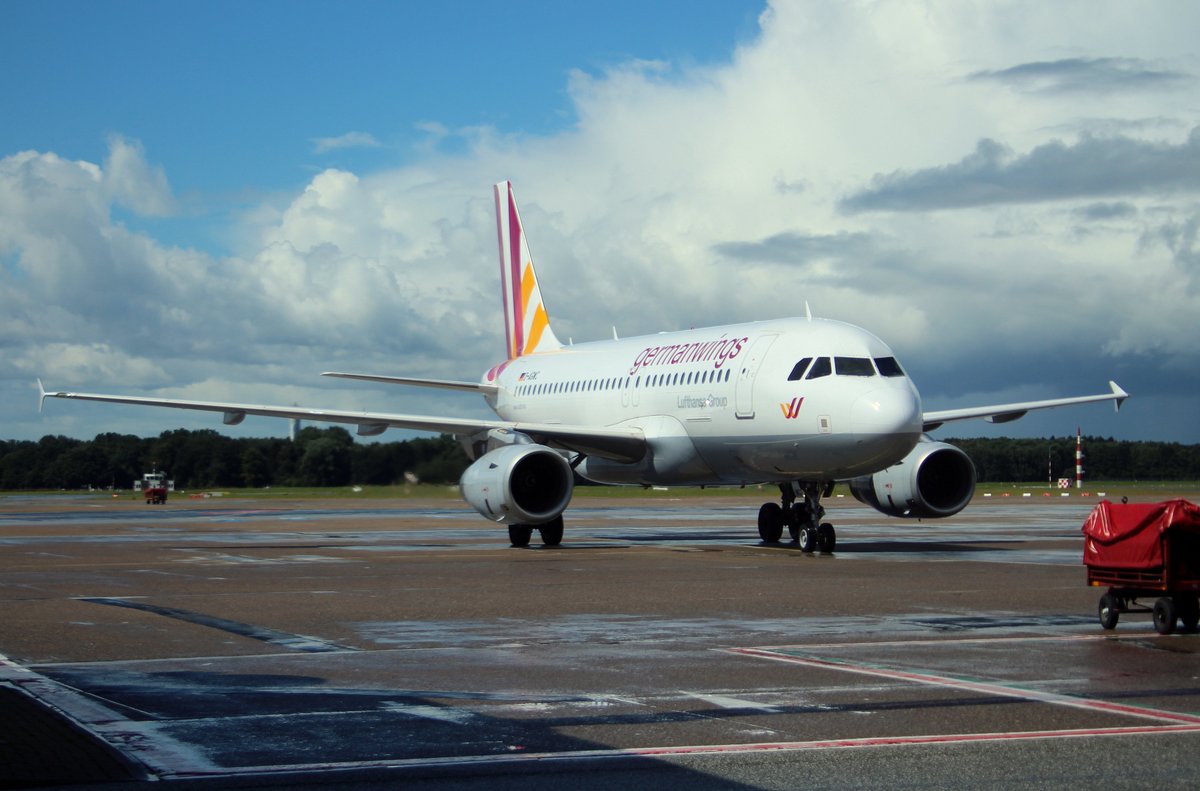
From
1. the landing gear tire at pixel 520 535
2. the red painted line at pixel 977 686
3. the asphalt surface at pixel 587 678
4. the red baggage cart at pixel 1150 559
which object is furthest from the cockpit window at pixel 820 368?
the red painted line at pixel 977 686

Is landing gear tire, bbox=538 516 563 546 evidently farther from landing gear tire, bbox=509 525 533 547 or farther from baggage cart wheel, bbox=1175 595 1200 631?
baggage cart wheel, bbox=1175 595 1200 631

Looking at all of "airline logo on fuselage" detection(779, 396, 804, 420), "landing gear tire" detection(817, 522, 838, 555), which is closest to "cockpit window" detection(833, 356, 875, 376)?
"airline logo on fuselage" detection(779, 396, 804, 420)

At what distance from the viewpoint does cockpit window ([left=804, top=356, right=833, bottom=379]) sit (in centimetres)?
2411

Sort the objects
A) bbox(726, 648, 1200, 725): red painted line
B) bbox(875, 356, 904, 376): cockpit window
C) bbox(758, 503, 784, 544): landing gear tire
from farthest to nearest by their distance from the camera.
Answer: bbox(758, 503, 784, 544): landing gear tire, bbox(875, 356, 904, 376): cockpit window, bbox(726, 648, 1200, 725): red painted line

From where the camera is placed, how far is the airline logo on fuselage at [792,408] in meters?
24.2

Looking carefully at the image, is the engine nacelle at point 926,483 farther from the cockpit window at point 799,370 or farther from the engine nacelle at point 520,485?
the engine nacelle at point 520,485

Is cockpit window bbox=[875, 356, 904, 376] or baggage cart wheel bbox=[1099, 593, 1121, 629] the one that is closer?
baggage cart wheel bbox=[1099, 593, 1121, 629]

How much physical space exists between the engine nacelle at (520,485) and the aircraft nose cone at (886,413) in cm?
570

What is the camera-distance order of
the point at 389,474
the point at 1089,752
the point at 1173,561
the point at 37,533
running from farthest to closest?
1. the point at 389,474
2. the point at 37,533
3. the point at 1173,561
4. the point at 1089,752

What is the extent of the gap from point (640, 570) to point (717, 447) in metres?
5.99

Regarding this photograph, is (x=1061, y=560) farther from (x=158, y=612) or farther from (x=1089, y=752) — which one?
(x=1089, y=752)

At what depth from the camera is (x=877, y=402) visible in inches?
906

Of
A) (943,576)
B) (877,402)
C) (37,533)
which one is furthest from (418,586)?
(37,533)

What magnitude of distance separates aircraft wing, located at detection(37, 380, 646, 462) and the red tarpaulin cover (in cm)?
1497
